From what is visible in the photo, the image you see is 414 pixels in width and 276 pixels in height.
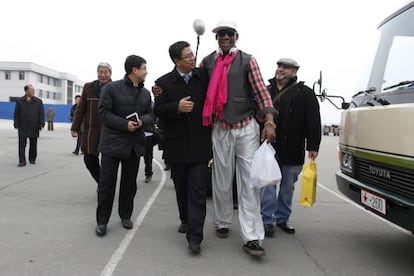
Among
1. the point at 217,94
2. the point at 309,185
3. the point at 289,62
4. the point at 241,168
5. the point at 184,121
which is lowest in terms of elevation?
the point at 309,185

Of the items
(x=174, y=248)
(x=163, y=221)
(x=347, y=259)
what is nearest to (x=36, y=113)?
(x=163, y=221)

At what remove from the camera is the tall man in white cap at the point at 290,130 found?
4.95 meters

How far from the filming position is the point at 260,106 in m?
4.28

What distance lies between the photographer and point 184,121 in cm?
427

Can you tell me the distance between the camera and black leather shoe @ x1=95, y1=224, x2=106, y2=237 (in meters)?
4.77

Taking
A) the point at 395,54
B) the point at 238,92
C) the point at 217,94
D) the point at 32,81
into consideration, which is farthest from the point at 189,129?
the point at 32,81

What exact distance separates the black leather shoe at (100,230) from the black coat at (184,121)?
3.86 ft

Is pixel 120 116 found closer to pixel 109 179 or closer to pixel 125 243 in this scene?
Answer: pixel 109 179

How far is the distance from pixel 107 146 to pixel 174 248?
1359mm

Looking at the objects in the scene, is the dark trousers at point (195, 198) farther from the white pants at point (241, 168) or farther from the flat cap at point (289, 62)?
the flat cap at point (289, 62)

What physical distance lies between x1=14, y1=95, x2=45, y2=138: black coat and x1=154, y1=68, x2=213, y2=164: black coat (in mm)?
7606

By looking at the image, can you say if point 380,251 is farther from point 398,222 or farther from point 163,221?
point 163,221

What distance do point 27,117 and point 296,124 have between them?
8.08 meters

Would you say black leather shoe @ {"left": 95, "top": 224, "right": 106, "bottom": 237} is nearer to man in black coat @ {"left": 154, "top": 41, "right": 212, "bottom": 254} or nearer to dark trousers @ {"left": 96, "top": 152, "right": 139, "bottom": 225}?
dark trousers @ {"left": 96, "top": 152, "right": 139, "bottom": 225}
